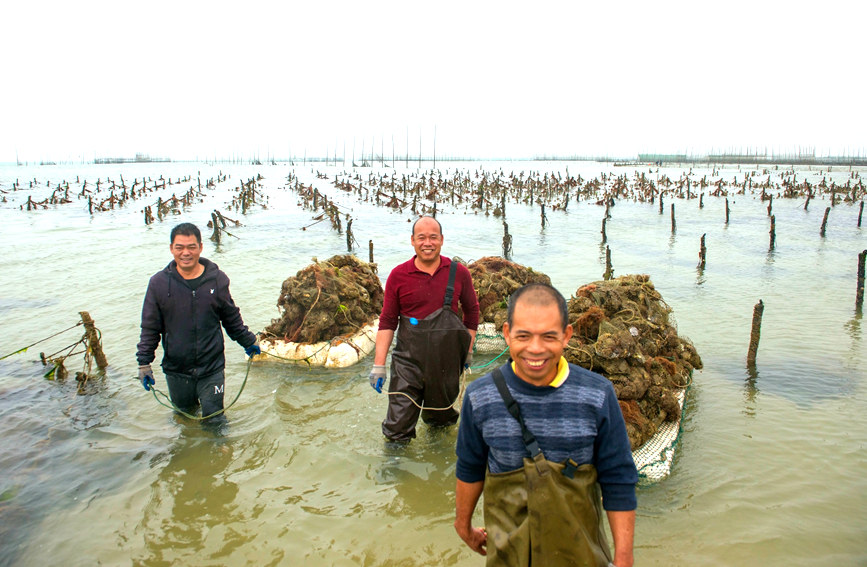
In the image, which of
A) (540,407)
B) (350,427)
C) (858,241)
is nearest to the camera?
(540,407)

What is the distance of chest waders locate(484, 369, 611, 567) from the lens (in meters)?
1.92

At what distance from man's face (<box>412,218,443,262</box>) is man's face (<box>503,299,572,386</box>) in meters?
2.11

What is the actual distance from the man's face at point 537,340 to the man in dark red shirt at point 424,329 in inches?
85.0

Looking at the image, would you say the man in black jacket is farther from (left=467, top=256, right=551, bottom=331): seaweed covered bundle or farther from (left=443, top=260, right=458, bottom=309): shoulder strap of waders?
(left=467, top=256, right=551, bottom=331): seaweed covered bundle

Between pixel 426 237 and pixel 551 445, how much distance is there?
→ 93.2 inches

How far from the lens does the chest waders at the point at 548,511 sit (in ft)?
6.30

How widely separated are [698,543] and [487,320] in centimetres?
480

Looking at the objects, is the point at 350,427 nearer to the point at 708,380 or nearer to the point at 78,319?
the point at 708,380

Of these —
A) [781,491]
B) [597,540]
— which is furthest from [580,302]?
[597,540]

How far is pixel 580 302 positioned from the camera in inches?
259

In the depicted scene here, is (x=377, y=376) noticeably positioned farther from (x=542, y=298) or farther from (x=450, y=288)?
(x=542, y=298)

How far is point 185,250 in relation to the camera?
4262 mm

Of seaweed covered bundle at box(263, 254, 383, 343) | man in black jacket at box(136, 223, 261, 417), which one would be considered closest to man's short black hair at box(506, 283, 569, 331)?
man in black jacket at box(136, 223, 261, 417)

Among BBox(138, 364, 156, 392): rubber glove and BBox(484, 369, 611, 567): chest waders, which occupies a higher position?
BBox(484, 369, 611, 567): chest waders
